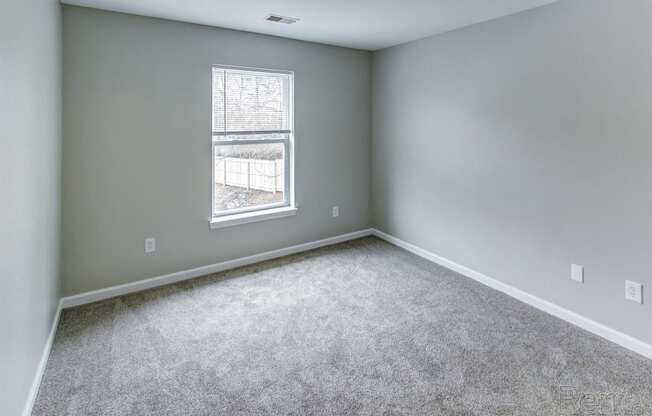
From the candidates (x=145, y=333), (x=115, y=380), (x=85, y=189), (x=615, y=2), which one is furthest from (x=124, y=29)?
(x=615, y=2)

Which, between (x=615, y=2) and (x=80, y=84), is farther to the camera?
(x=80, y=84)

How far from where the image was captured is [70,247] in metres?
2.95

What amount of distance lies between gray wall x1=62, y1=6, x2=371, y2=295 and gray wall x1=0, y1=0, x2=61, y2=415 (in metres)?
0.28

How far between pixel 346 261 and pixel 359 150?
1436mm

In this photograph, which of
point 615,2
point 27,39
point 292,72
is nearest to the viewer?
point 27,39

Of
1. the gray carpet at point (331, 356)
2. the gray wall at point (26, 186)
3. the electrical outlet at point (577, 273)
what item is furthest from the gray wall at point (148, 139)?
the electrical outlet at point (577, 273)

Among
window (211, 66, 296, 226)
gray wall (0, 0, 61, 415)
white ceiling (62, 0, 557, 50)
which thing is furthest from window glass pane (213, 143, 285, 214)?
gray wall (0, 0, 61, 415)

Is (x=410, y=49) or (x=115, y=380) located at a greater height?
(x=410, y=49)

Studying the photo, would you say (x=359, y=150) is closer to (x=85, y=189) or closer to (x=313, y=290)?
(x=313, y=290)

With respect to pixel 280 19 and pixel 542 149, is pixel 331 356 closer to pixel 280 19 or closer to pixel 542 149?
pixel 542 149

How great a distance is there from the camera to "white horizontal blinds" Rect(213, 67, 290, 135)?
141 inches

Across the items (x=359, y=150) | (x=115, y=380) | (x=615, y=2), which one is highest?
(x=615, y=2)

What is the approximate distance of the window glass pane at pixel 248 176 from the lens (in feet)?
12.2

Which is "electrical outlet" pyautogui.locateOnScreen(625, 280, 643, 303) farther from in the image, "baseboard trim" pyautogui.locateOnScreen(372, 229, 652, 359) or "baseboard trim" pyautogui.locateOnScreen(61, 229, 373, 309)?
"baseboard trim" pyautogui.locateOnScreen(61, 229, 373, 309)
